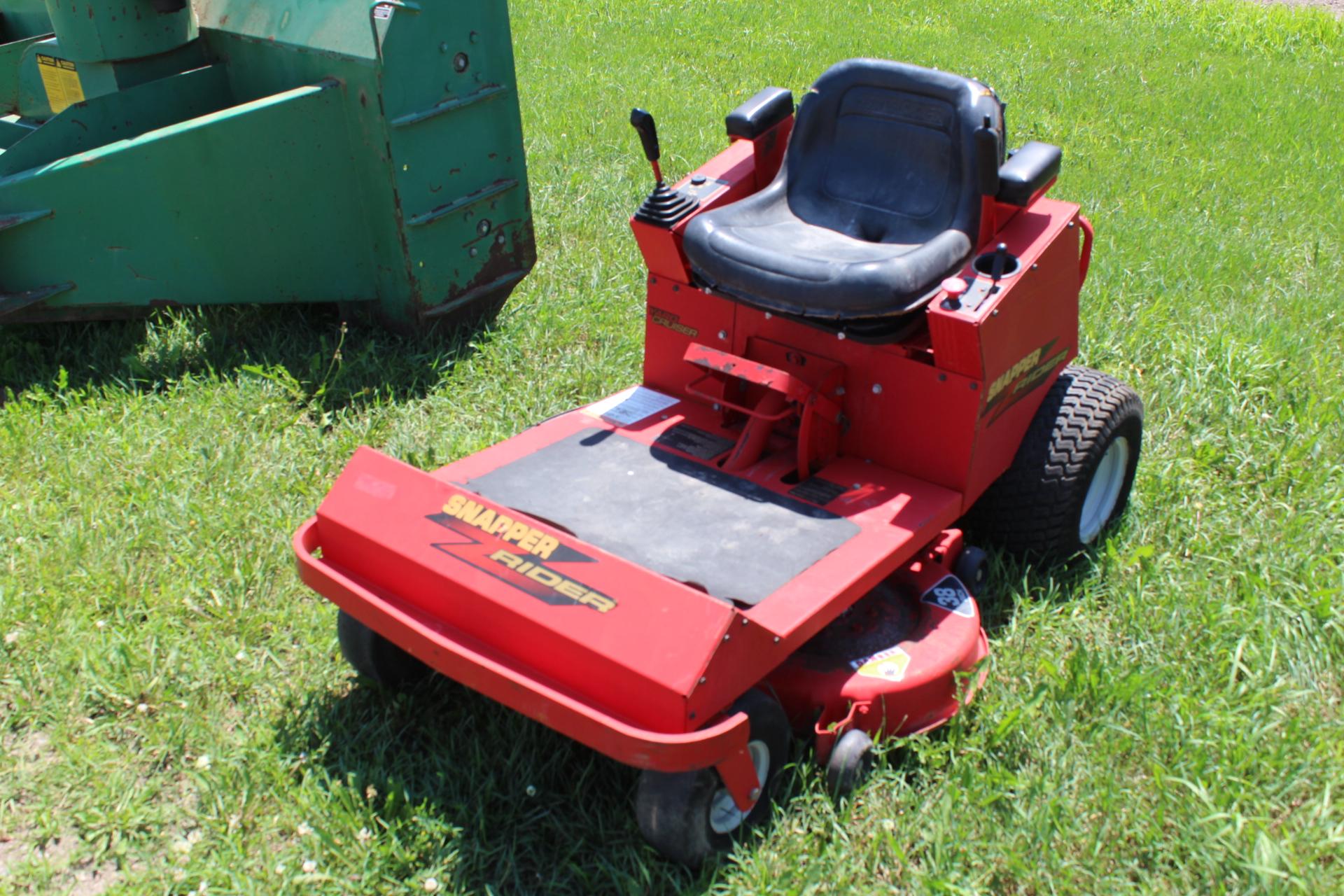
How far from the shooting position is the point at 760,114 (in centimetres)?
334

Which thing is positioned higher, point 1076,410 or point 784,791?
point 1076,410

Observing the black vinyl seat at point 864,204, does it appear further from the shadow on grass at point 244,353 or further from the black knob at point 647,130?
the shadow on grass at point 244,353

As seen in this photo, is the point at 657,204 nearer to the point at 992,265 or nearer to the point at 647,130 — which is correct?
the point at 647,130

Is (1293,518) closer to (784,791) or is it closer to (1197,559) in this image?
(1197,559)

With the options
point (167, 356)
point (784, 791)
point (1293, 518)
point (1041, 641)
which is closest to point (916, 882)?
point (784, 791)

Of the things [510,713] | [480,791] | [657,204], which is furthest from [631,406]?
[480,791]

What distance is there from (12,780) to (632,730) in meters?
1.41

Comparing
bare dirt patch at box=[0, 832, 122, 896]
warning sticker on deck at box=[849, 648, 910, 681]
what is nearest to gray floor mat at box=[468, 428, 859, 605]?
warning sticker on deck at box=[849, 648, 910, 681]

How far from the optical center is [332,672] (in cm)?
284

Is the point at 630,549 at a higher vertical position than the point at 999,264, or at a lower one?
lower

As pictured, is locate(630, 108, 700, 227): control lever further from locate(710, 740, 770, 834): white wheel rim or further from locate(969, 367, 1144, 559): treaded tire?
locate(710, 740, 770, 834): white wheel rim

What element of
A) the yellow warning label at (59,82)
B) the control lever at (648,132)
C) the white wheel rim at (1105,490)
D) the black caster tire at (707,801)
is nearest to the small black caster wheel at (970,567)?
the white wheel rim at (1105,490)

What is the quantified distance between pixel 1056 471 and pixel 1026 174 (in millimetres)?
743

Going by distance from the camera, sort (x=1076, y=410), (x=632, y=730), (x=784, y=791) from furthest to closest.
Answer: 1. (x=1076, y=410)
2. (x=784, y=791)
3. (x=632, y=730)
